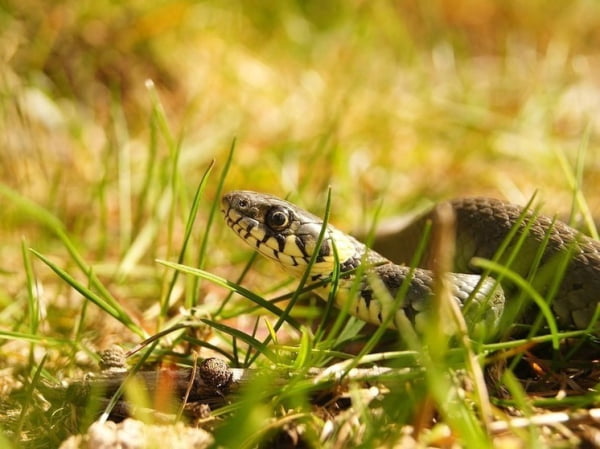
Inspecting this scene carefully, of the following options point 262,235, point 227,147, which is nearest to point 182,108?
point 227,147

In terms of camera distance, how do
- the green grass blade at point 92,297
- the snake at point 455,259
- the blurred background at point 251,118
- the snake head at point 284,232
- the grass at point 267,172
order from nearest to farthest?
the grass at point 267,172 → the green grass blade at point 92,297 → the snake at point 455,259 → the snake head at point 284,232 → the blurred background at point 251,118

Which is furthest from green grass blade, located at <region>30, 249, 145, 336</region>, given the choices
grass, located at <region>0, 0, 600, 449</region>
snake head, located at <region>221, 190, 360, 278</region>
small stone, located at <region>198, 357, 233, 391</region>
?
snake head, located at <region>221, 190, 360, 278</region>

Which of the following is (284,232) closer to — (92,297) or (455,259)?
(455,259)

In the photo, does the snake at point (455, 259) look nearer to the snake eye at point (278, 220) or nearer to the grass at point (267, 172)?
the snake eye at point (278, 220)

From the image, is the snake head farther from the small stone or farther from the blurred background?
the small stone

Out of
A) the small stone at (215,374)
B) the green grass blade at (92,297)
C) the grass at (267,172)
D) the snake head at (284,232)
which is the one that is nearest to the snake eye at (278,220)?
the snake head at (284,232)

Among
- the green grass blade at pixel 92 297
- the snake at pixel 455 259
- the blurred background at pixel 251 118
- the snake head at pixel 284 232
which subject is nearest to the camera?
the green grass blade at pixel 92 297

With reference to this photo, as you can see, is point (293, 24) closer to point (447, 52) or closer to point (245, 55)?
point (245, 55)

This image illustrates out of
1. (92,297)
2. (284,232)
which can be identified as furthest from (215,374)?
(284,232)
